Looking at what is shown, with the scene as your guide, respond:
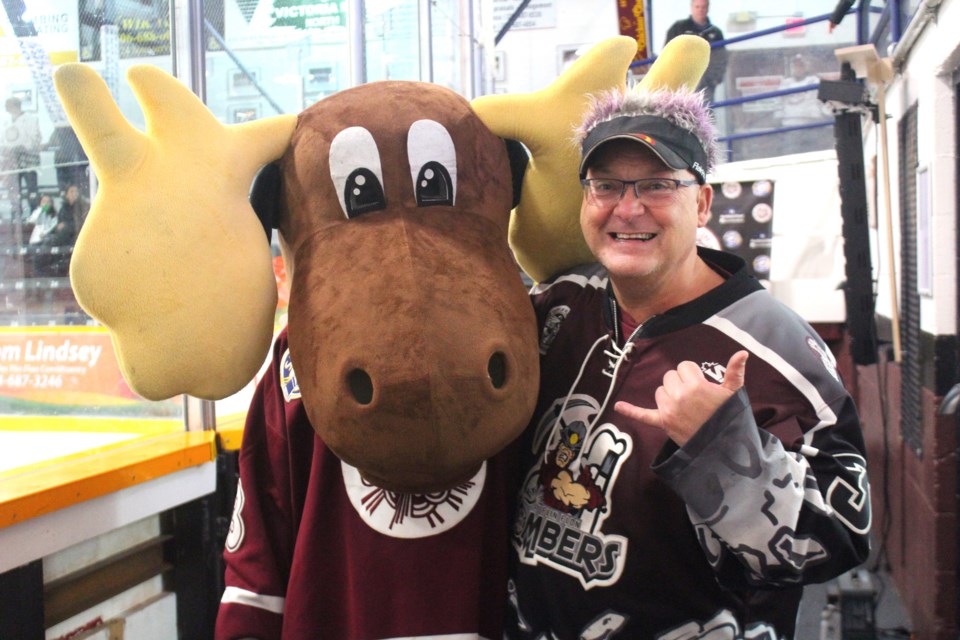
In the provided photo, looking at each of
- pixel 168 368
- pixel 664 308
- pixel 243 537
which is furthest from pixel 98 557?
pixel 664 308

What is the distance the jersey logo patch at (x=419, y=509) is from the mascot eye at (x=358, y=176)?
0.49 m

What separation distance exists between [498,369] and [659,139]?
18.3 inches

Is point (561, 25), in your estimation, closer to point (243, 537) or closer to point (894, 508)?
point (894, 508)

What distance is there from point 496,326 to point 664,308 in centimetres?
35

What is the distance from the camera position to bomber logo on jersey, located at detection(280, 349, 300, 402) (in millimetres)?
1665

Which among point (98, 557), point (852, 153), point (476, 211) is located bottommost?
point (98, 557)

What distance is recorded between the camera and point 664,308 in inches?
60.2

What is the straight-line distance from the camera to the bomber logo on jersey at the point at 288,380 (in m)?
1.67

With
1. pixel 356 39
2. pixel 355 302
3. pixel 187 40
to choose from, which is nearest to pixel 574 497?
pixel 355 302

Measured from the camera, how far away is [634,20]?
→ 7.43 m

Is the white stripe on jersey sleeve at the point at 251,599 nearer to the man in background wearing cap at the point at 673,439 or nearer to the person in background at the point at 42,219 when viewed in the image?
the man in background wearing cap at the point at 673,439

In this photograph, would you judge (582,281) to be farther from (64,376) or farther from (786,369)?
(64,376)

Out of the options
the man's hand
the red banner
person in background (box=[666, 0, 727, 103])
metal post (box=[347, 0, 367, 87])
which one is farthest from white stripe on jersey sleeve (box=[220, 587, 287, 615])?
the red banner

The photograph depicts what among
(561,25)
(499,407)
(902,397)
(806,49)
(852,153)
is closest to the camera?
(499,407)
